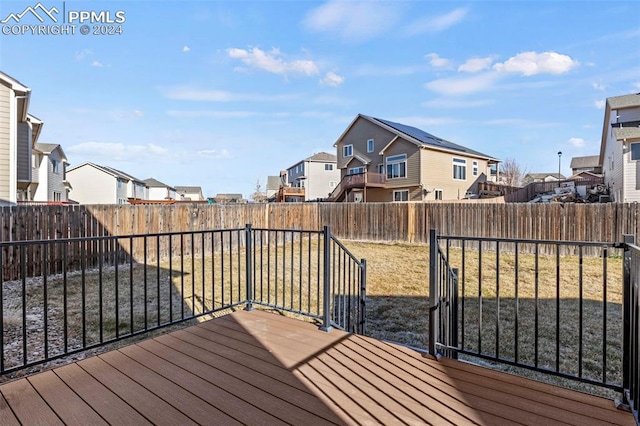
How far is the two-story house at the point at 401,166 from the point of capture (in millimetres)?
19469

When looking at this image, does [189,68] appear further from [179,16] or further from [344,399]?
[344,399]

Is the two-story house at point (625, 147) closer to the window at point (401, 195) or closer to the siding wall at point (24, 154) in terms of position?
the window at point (401, 195)

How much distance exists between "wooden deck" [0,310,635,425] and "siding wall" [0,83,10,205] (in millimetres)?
10140

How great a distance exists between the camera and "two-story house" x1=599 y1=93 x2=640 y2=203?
1275 centimetres

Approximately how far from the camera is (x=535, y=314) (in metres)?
2.14

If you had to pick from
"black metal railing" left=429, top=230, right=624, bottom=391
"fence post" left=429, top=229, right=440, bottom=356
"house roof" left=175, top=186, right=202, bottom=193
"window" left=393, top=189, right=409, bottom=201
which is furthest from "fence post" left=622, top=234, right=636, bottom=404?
"house roof" left=175, top=186, right=202, bottom=193

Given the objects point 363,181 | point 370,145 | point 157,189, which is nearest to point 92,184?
point 157,189

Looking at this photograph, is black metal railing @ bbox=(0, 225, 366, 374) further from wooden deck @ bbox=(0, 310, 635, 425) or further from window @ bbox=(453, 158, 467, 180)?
window @ bbox=(453, 158, 467, 180)

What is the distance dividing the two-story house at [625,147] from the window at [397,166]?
9.47 m

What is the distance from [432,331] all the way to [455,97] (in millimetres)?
19359

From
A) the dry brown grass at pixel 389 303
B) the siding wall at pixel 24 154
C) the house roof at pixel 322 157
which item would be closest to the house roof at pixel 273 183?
the house roof at pixel 322 157

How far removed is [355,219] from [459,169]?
11.5 metres

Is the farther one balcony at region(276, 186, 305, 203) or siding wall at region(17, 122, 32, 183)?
balcony at region(276, 186, 305, 203)

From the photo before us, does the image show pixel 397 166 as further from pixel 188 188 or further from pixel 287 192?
pixel 188 188
